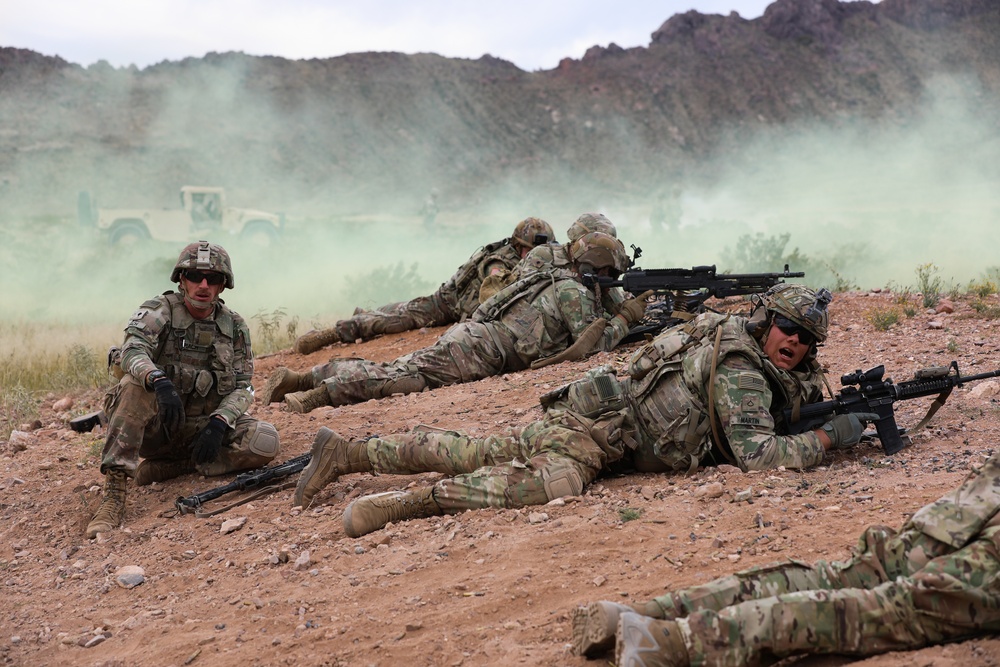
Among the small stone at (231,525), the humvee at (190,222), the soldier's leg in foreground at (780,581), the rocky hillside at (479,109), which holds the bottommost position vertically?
the small stone at (231,525)

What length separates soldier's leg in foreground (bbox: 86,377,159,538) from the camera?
6.14 metres

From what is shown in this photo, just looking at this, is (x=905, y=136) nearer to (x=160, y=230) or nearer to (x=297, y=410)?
(x=160, y=230)

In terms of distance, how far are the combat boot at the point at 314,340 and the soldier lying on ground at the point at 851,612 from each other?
26.4 ft

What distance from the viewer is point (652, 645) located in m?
3.14

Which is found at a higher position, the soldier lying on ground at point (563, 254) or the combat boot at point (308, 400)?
the soldier lying on ground at point (563, 254)

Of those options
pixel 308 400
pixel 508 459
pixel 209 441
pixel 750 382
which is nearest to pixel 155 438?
pixel 209 441

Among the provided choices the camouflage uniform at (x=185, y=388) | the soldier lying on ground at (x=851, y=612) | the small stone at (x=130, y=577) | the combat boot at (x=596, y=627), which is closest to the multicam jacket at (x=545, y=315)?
the camouflage uniform at (x=185, y=388)

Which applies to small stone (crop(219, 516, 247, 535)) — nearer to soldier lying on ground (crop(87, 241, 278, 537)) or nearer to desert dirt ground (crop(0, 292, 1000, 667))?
desert dirt ground (crop(0, 292, 1000, 667))

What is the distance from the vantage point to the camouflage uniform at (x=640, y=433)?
520 cm

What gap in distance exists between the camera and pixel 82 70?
44.3 m

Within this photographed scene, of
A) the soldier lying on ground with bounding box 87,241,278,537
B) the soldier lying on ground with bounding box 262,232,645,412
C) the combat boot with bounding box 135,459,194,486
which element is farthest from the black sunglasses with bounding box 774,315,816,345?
the combat boot with bounding box 135,459,194,486

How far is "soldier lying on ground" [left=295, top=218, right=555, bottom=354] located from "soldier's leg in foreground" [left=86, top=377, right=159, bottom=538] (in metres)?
4.59

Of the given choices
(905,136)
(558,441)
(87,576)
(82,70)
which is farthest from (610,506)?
(82,70)

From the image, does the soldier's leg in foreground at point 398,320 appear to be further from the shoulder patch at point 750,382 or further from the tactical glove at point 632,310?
the shoulder patch at point 750,382
